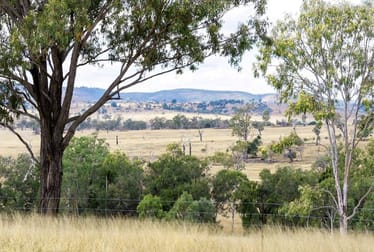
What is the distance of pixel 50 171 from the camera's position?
1184 centimetres

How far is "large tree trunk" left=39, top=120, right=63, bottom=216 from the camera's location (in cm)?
1185

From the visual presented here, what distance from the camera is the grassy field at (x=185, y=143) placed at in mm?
75188

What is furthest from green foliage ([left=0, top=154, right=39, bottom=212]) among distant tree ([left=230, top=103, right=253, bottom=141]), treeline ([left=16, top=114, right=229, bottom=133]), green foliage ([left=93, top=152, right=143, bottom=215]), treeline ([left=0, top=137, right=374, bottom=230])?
treeline ([left=16, top=114, right=229, bottom=133])

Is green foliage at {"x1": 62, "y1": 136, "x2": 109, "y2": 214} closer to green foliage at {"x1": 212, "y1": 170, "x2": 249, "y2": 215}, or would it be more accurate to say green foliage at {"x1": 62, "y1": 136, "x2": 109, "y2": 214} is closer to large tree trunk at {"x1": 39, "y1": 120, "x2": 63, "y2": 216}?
green foliage at {"x1": 212, "y1": 170, "x2": 249, "y2": 215}

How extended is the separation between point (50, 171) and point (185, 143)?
87.2 meters

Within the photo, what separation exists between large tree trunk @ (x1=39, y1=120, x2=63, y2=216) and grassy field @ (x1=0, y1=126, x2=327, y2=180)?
161 feet

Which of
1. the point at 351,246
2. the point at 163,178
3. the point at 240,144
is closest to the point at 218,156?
the point at 240,144

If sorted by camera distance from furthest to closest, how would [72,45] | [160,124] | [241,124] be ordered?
[160,124]
[241,124]
[72,45]

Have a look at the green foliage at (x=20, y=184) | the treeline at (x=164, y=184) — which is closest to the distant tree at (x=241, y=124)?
the treeline at (x=164, y=184)

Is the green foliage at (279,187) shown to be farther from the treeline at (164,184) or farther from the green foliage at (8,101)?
the green foliage at (8,101)

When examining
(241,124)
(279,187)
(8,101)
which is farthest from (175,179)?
(241,124)

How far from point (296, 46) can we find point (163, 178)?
77.3 feet

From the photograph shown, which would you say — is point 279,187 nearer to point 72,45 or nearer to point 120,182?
point 120,182

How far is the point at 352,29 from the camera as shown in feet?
41.0
